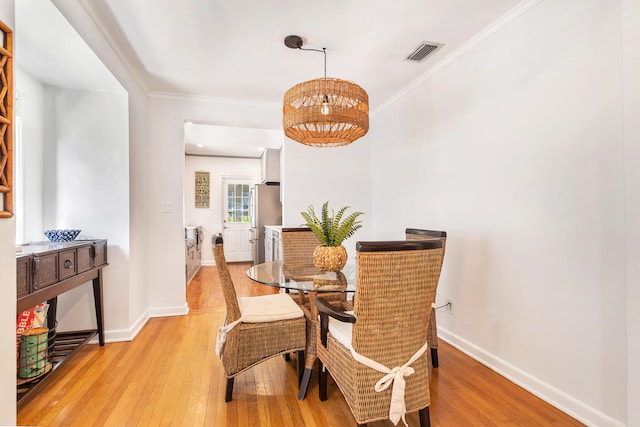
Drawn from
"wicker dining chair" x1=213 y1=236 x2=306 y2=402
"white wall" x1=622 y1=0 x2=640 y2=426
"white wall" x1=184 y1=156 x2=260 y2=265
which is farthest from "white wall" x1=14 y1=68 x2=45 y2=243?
"white wall" x1=184 y1=156 x2=260 y2=265

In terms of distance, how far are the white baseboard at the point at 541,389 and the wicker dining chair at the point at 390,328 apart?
0.89m

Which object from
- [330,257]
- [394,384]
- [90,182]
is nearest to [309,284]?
[330,257]

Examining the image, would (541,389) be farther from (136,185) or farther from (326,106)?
(136,185)

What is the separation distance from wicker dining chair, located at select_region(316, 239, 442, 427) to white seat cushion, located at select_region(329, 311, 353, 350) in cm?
4

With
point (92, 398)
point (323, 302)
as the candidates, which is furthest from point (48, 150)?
point (323, 302)

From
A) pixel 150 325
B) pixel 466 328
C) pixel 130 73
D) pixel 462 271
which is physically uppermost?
pixel 130 73

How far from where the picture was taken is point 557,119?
70.2 inches

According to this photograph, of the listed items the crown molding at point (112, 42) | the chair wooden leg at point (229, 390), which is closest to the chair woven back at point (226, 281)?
the chair wooden leg at point (229, 390)

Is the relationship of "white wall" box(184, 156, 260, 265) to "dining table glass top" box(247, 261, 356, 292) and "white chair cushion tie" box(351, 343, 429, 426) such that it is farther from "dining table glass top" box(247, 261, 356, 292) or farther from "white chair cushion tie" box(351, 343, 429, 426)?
"white chair cushion tie" box(351, 343, 429, 426)

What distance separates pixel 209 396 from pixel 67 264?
126 centimetres

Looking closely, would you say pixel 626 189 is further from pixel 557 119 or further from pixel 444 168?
pixel 444 168

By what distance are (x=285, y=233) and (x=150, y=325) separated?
5.48ft

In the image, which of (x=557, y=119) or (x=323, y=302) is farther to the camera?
(x=557, y=119)

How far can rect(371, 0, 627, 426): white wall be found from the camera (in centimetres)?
155
